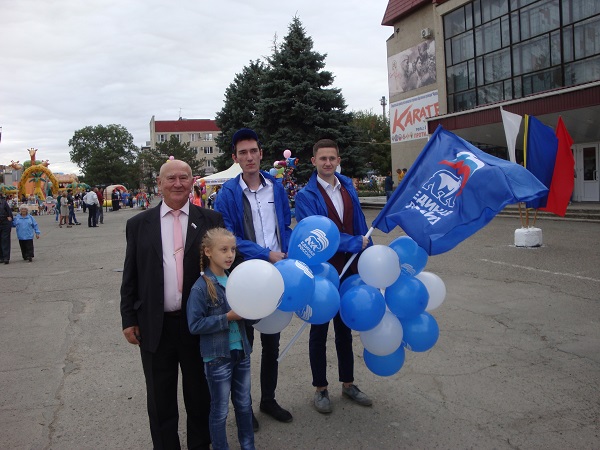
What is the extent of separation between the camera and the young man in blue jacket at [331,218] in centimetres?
378

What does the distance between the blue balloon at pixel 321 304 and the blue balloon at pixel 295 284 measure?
0.25 feet

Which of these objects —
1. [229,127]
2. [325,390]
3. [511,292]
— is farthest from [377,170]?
[325,390]

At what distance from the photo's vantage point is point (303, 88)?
2533cm

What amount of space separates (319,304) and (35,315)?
579 centimetres

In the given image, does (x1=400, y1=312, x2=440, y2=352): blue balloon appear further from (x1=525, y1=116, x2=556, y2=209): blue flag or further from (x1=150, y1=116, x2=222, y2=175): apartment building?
(x1=150, y1=116, x2=222, y2=175): apartment building

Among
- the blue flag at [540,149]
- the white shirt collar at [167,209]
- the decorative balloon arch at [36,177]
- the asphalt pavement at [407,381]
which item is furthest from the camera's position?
the decorative balloon arch at [36,177]

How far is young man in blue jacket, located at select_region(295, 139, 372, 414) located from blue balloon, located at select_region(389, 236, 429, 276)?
396mm

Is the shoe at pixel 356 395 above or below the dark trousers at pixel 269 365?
below

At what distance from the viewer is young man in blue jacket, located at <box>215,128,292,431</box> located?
3580mm

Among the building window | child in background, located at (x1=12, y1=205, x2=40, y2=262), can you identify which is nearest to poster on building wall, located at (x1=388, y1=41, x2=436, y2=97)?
the building window

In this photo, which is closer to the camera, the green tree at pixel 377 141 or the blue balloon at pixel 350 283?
the blue balloon at pixel 350 283

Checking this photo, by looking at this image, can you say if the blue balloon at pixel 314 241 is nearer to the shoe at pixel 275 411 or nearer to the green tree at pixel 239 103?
the shoe at pixel 275 411

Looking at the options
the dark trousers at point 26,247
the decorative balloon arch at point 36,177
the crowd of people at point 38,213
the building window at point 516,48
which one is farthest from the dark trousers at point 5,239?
the decorative balloon arch at point 36,177

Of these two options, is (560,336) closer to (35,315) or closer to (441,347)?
(441,347)
